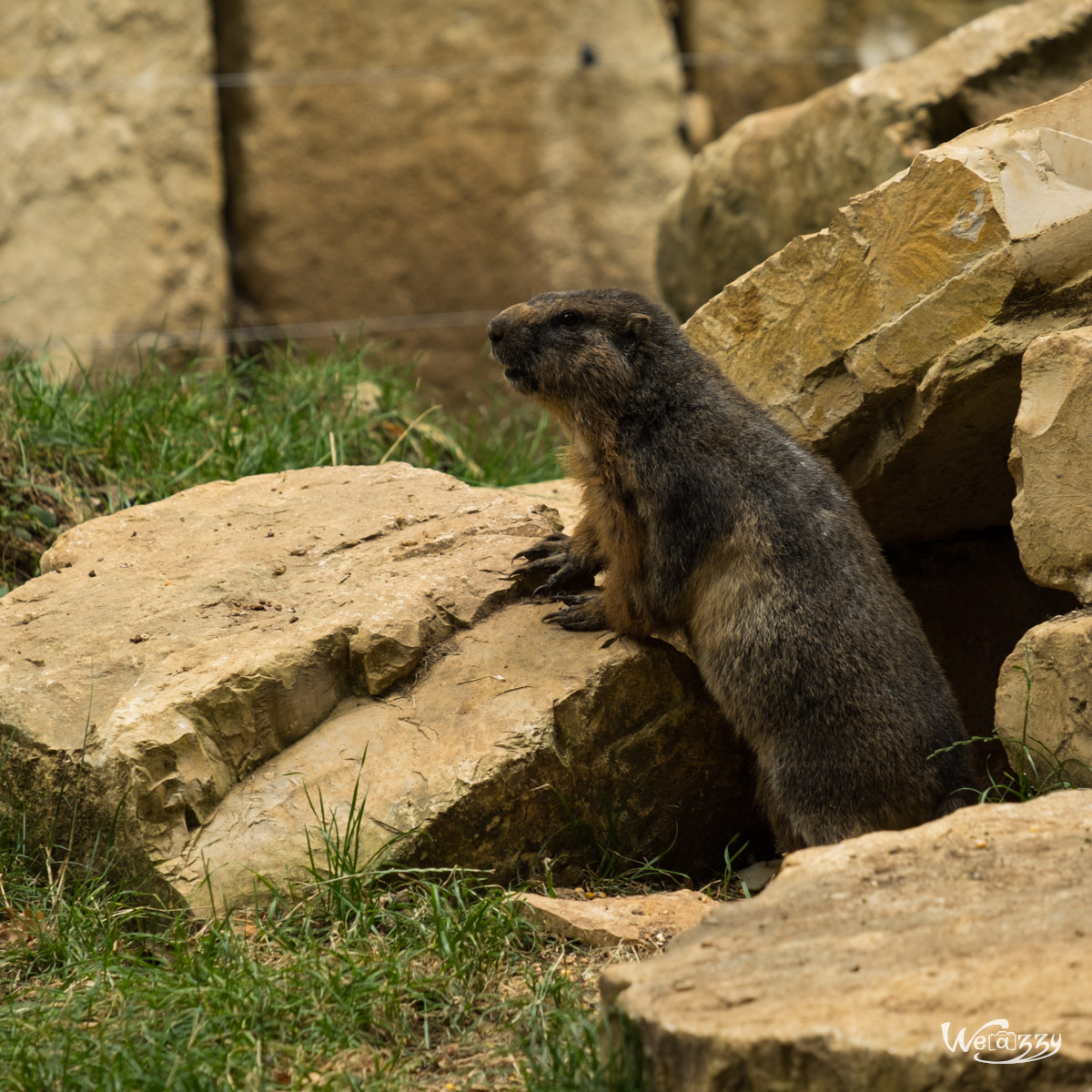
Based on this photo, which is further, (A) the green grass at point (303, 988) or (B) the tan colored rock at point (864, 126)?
(B) the tan colored rock at point (864, 126)

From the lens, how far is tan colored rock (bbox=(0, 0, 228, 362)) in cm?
908

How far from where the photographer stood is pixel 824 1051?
7.57ft

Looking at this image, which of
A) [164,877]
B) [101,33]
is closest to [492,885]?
[164,877]

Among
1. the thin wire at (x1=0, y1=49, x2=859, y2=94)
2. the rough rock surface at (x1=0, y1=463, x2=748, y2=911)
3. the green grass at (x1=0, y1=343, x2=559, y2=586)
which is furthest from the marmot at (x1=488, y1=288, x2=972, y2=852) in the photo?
the thin wire at (x1=0, y1=49, x2=859, y2=94)

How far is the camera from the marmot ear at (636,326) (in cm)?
455

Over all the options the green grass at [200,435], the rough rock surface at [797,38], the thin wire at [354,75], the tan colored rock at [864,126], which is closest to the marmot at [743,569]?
the green grass at [200,435]

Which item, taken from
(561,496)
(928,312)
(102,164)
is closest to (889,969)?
(928,312)

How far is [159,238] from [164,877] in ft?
23.0

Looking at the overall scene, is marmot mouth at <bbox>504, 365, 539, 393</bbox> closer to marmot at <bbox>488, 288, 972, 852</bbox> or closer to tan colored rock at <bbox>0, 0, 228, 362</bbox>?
marmot at <bbox>488, 288, 972, 852</bbox>

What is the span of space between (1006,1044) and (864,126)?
5.62 meters

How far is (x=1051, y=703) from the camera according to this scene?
12.0ft

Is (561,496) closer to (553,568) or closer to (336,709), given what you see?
(553,568)

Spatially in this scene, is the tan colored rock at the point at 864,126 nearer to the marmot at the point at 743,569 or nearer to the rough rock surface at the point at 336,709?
the marmot at the point at 743,569

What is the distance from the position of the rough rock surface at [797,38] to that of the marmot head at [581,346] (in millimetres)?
6599
